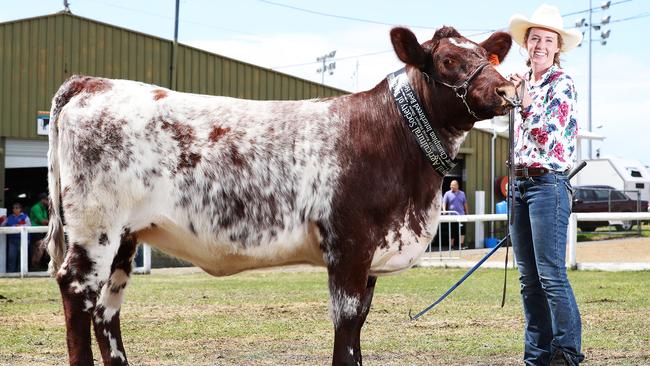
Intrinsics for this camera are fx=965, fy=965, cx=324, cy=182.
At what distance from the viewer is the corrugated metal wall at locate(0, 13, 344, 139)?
25203mm

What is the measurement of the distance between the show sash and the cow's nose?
0.52m

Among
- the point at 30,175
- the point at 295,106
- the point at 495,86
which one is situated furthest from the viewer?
the point at 30,175

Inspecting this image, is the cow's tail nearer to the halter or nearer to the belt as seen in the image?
the halter

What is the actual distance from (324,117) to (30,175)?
2696cm

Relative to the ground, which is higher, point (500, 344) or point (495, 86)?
point (495, 86)

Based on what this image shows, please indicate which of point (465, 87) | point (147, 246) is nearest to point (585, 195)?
point (147, 246)

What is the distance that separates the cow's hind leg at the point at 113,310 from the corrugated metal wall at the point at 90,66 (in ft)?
66.1

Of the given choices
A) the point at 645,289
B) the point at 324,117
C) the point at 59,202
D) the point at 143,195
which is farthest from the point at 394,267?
the point at 645,289

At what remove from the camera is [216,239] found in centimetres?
569

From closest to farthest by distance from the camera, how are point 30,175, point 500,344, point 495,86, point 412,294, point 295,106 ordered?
point 495,86 → point 295,106 → point 500,344 → point 412,294 → point 30,175

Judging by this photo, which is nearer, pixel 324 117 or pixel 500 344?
pixel 324 117

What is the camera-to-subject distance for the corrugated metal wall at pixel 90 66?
25.2 metres

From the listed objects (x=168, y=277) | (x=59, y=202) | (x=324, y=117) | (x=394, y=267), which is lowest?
(x=168, y=277)

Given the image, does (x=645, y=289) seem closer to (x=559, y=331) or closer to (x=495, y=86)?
(x=559, y=331)
